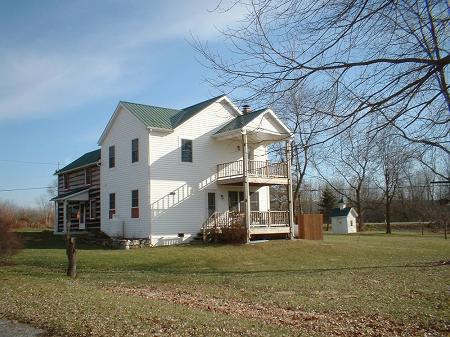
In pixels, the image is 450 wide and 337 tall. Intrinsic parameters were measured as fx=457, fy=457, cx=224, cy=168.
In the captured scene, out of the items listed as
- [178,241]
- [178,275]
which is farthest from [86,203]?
[178,275]

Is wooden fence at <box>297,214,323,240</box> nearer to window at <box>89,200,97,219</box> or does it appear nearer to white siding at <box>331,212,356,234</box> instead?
window at <box>89,200,97,219</box>

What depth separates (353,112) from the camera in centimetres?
647

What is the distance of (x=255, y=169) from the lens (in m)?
27.6

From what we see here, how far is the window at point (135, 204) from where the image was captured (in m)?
26.9

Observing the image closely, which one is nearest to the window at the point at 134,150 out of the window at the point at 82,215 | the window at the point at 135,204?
the window at the point at 135,204

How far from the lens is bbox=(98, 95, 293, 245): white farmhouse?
85.9 ft

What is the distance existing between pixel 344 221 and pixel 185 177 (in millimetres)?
34061

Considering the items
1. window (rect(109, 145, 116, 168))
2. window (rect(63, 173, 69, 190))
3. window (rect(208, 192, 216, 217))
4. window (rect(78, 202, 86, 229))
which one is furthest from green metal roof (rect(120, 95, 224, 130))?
window (rect(63, 173, 69, 190))

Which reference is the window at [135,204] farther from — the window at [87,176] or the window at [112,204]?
the window at [87,176]

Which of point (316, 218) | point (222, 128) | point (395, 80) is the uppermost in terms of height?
point (222, 128)

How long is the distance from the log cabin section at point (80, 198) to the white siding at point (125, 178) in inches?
65.4

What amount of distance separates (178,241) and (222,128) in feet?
25.1

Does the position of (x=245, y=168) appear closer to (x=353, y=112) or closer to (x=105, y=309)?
(x=105, y=309)

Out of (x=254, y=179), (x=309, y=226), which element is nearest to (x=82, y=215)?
(x=254, y=179)
